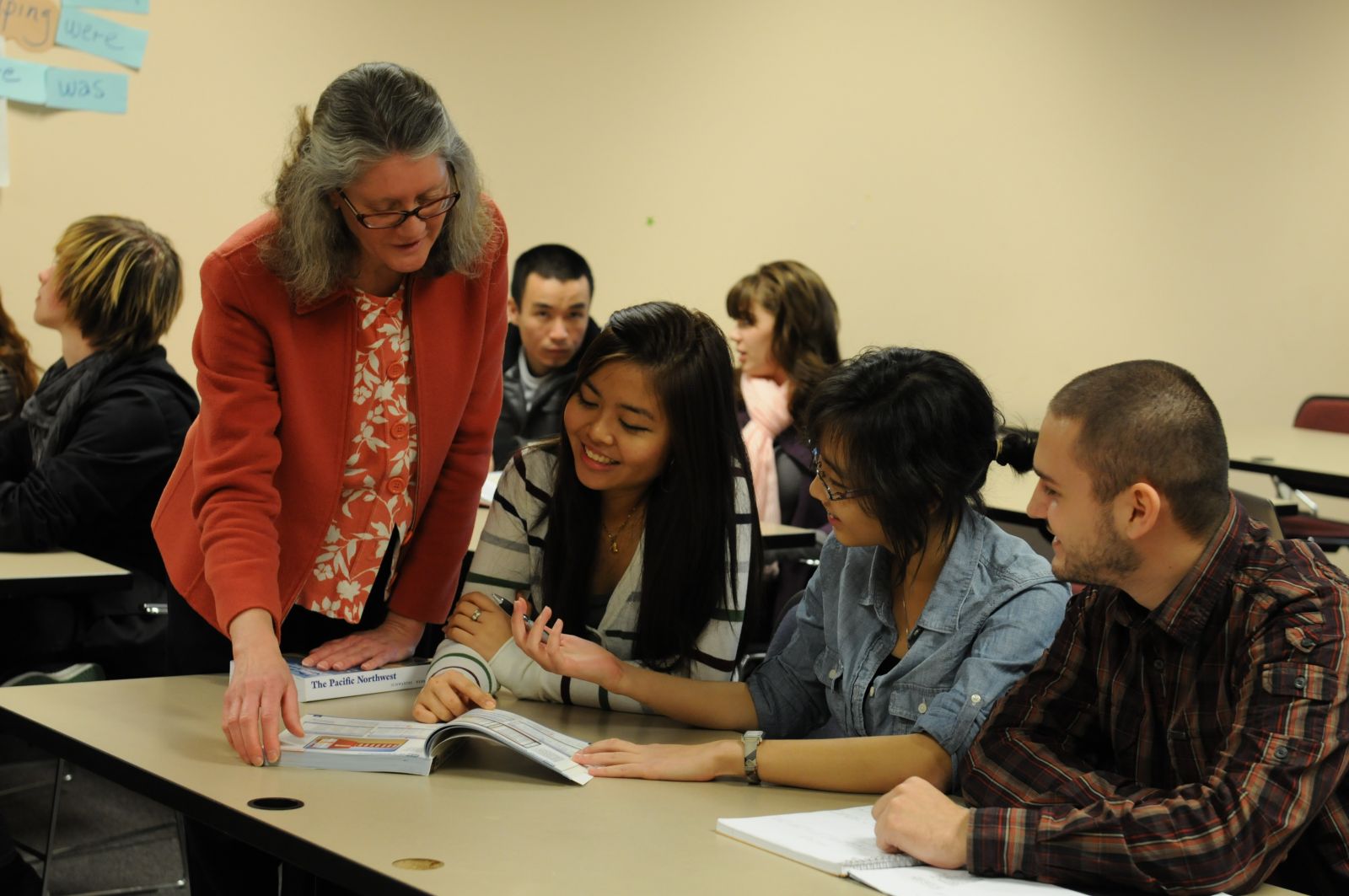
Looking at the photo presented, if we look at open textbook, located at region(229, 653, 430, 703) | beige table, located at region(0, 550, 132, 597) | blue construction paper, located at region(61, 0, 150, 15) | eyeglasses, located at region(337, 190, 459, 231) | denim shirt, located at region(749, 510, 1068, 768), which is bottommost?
beige table, located at region(0, 550, 132, 597)

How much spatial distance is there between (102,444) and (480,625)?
139 centimetres

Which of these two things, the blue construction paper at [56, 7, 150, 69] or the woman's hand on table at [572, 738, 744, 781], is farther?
the blue construction paper at [56, 7, 150, 69]

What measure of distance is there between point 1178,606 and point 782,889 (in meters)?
0.48

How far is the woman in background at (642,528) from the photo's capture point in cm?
181

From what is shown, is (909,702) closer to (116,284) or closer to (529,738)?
(529,738)

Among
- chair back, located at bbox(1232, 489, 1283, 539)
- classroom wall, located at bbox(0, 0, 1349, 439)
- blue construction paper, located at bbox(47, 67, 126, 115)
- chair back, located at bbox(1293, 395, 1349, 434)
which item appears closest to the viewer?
chair back, located at bbox(1232, 489, 1283, 539)

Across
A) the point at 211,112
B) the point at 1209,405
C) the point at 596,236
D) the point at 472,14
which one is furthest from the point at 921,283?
the point at 1209,405

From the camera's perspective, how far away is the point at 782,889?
1166 mm

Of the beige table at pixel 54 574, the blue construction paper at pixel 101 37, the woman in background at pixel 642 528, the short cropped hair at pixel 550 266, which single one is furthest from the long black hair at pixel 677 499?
the blue construction paper at pixel 101 37

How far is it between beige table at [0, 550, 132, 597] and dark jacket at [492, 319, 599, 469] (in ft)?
3.95

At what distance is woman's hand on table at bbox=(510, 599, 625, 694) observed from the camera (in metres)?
1.66

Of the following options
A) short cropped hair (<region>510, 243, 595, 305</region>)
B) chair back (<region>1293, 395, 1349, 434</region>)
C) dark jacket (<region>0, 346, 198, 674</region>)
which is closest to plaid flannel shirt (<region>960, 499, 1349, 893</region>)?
dark jacket (<region>0, 346, 198, 674</region>)

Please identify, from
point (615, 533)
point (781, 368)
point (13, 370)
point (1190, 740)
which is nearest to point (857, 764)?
point (1190, 740)

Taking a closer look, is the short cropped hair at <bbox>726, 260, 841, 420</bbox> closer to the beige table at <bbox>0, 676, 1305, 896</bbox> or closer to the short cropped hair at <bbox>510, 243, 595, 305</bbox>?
the short cropped hair at <bbox>510, 243, 595, 305</bbox>
